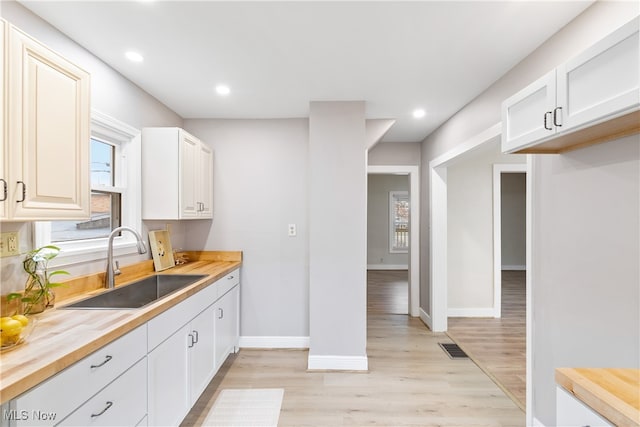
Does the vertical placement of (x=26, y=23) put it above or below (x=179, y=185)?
above

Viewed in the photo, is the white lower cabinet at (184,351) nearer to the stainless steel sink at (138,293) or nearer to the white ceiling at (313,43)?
the stainless steel sink at (138,293)

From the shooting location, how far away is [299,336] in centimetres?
346

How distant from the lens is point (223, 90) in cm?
272

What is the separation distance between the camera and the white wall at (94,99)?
1.60 m

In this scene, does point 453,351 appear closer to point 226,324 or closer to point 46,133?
point 226,324

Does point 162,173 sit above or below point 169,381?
above

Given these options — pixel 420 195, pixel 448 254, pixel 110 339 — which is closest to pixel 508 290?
pixel 448 254

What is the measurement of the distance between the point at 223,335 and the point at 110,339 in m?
1.56

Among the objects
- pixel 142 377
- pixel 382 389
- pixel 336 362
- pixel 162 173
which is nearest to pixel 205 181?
pixel 162 173

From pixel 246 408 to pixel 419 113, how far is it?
10.1 ft

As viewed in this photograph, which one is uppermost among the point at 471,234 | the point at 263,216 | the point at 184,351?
the point at 263,216

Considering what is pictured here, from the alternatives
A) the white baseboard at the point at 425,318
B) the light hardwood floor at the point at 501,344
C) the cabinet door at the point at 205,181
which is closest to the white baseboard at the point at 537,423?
the light hardwood floor at the point at 501,344

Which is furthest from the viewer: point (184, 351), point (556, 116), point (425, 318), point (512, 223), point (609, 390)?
point (512, 223)

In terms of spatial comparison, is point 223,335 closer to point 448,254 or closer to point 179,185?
point 179,185
